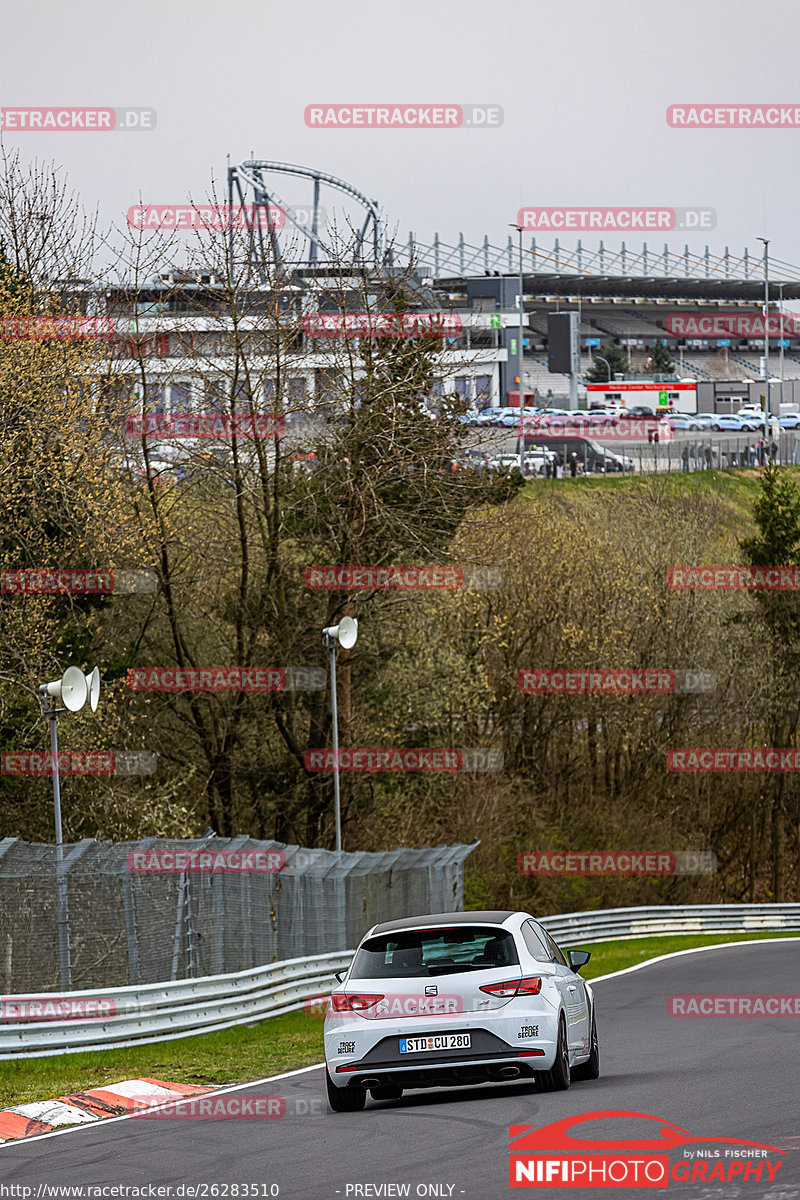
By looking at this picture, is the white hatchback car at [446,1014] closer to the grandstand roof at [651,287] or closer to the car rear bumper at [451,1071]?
the car rear bumper at [451,1071]

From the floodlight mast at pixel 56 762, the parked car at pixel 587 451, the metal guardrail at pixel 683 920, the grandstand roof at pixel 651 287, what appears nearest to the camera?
the floodlight mast at pixel 56 762

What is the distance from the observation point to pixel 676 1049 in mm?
15047

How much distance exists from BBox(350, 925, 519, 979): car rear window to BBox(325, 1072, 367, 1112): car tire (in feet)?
2.51

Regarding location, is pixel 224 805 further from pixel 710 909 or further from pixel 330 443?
pixel 710 909

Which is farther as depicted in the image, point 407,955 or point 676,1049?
point 676,1049

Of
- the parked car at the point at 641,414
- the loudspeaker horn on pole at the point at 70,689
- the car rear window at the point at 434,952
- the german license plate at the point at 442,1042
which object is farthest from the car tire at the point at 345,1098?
the parked car at the point at 641,414

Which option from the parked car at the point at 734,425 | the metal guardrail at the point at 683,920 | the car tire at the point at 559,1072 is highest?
the parked car at the point at 734,425

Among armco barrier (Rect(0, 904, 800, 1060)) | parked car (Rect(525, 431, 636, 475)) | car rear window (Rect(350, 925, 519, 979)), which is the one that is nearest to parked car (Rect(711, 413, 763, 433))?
parked car (Rect(525, 431, 636, 475))

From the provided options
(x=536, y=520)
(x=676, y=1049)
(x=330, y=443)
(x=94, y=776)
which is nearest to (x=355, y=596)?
(x=330, y=443)

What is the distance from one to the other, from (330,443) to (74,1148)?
25.5 meters

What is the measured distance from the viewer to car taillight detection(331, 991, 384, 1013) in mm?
10961

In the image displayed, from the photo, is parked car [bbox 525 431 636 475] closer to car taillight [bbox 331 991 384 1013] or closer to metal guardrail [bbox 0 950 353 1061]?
metal guardrail [bbox 0 950 353 1061]

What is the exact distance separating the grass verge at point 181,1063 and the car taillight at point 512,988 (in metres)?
4.24

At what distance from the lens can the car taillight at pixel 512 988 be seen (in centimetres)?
1082
